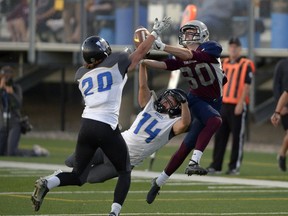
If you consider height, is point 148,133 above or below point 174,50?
below

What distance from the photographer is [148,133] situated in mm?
14688

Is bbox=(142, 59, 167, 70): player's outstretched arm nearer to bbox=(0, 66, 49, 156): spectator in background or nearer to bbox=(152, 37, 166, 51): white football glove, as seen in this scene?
bbox=(152, 37, 166, 51): white football glove

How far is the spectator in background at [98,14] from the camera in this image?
2758 centimetres

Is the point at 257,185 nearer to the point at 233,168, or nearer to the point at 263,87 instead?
the point at 233,168

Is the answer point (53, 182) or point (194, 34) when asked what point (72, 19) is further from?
point (53, 182)

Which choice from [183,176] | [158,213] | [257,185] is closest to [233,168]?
[183,176]

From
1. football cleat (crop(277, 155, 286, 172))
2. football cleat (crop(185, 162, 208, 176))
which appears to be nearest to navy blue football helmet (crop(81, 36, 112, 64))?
football cleat (crop(185, 162, 208, 176))

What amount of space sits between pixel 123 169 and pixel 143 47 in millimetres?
1254

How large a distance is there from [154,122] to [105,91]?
2.80 metres

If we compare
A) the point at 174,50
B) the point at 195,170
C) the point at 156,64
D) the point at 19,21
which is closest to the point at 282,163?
the point at 195,170

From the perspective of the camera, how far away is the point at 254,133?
27484mm

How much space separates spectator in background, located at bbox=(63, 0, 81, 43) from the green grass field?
8975mm

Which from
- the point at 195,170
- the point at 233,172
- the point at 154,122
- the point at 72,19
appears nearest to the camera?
the point at 195,170

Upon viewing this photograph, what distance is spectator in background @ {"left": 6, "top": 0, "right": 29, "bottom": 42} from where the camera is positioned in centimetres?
2855
